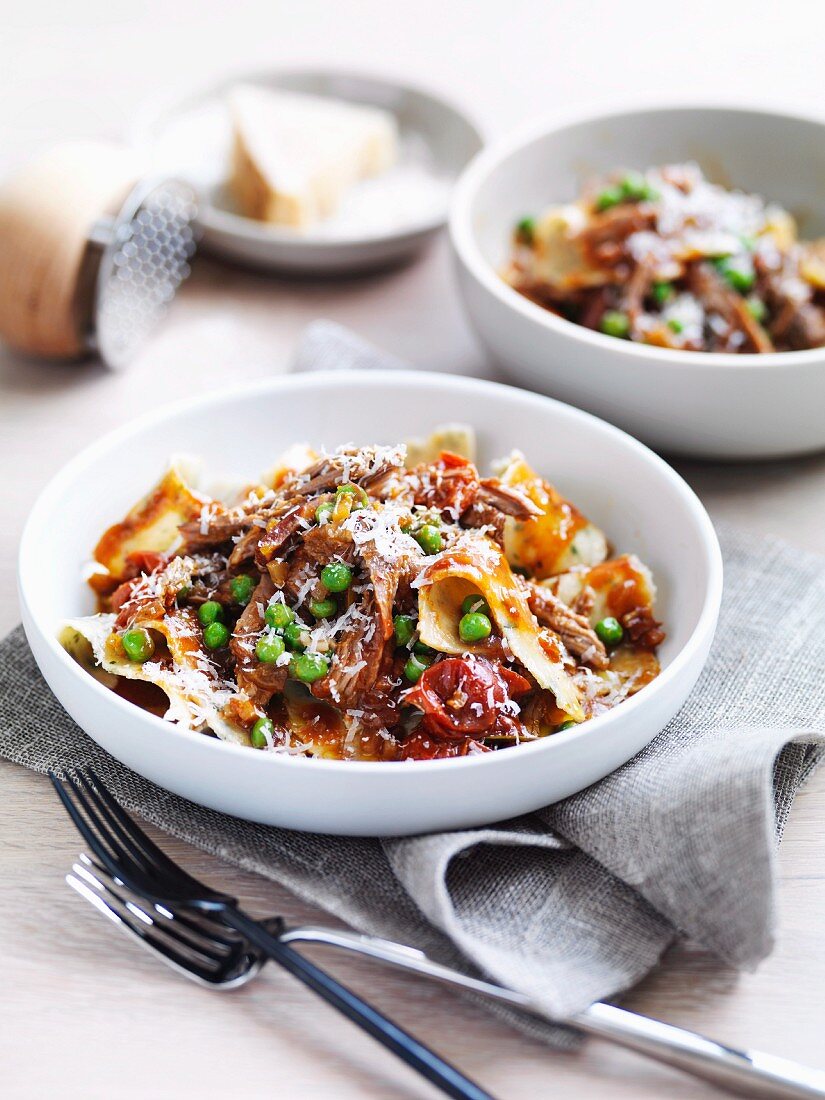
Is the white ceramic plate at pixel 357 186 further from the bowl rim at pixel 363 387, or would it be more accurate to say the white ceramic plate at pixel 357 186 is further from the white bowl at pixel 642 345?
the bowl rim at pixel 363 387

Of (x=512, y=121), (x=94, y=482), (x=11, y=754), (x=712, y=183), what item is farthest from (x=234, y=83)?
(x=11, y=754)

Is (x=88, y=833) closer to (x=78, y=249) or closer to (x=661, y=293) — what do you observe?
(x=78, y=249)

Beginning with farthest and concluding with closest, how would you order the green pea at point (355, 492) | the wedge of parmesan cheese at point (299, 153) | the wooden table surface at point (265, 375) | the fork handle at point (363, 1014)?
the wedge of parmesan cheese at point (299, 153) → the green pea at point (355, 492) → the wooden table surface at point (265, 375) → the fork handle at point (363, 1014)

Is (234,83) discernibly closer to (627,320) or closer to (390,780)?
(627,320)

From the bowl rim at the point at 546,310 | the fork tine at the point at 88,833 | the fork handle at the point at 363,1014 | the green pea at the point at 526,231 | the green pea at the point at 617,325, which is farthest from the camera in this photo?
the green pea at the point at 526,231

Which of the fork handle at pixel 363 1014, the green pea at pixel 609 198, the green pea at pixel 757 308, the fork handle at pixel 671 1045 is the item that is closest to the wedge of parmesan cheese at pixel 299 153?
the green pea at pixel 609 198

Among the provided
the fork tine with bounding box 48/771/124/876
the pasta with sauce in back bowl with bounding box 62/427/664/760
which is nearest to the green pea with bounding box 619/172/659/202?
the pasta with sauce in back bowl with bounding box 62/427/664/760

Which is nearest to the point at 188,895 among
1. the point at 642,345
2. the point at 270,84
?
the point at 642,345
